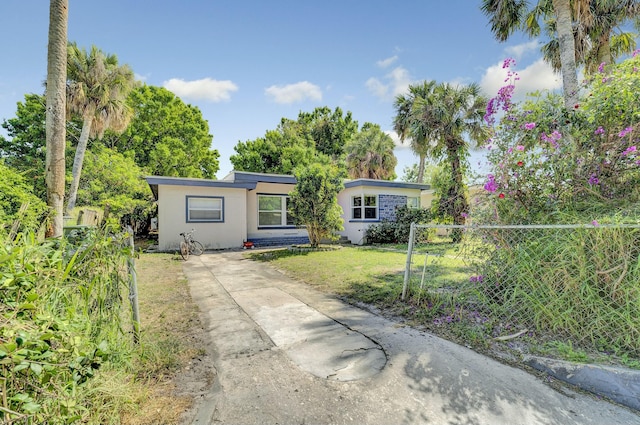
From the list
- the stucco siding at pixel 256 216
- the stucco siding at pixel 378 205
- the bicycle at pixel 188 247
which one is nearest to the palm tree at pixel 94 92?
the bicycle at pixel 188 247

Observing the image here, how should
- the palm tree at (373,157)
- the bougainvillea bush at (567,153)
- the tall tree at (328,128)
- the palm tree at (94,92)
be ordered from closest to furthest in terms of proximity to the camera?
the bougainvillea bush at (567,153) → the palm tree at (94,92) → the palm tree at (373,157) → the tall tree at (328,128)

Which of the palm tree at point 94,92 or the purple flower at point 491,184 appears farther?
the palm tree at point 94,92

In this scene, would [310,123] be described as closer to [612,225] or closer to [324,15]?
[324,15]

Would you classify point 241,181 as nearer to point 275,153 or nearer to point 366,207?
point 366,207

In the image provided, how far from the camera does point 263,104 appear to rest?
13609 millimetres

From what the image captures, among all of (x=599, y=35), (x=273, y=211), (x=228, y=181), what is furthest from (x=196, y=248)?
(x=599, y=35)

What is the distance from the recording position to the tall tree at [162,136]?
67.6 feet

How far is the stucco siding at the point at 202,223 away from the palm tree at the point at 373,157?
11.8 meters

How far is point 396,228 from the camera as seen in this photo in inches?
545

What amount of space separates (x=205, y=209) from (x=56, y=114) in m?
8.44

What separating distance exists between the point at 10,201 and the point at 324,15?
28.3ft

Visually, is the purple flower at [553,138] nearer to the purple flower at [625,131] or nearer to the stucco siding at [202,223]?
the purple flower at [625,131]

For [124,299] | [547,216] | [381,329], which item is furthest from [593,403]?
[124,299]

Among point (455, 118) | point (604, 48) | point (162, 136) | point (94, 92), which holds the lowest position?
point (455, 118)
